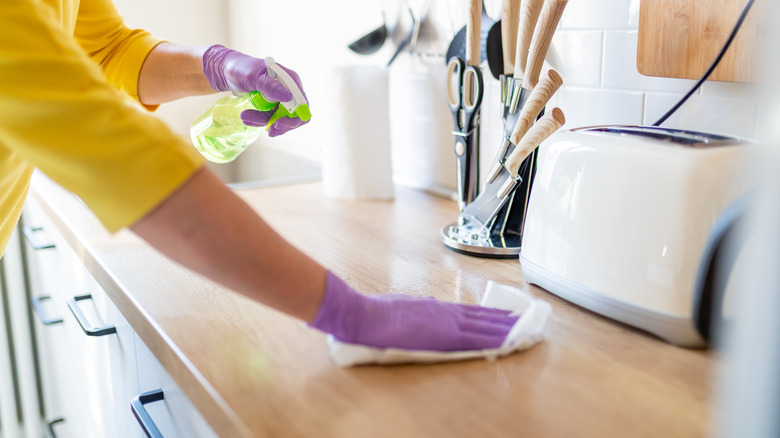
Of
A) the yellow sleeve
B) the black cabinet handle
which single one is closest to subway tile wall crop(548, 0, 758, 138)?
the yellow sleeve

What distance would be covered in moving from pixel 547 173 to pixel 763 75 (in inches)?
21.6

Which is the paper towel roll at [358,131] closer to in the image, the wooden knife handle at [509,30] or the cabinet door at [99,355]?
the wooden knife handle at [509,30]

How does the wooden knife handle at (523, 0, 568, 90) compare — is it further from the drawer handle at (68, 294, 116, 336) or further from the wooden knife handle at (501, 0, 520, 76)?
the drawer handle at (68, 294, 116, 336)

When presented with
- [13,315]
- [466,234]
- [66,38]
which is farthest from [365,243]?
[13,315]

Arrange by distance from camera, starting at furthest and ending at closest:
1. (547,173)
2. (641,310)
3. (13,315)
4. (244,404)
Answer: (13,315) → (547,173) → (641,310) → (244,404)

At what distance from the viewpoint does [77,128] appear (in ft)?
1.82

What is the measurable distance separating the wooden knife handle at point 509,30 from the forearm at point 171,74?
498 mm

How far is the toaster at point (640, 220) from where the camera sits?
2.18ft

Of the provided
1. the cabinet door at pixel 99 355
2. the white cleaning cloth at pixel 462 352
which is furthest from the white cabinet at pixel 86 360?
the white cleaning cloth at pixel 462 352

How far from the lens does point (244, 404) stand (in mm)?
586

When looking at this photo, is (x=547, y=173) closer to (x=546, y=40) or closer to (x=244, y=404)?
(x=546, y=40)

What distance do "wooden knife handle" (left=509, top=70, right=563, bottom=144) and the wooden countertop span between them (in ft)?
0.66

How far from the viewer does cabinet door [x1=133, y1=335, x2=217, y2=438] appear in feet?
2.31

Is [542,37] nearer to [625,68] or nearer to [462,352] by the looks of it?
[625,68]
